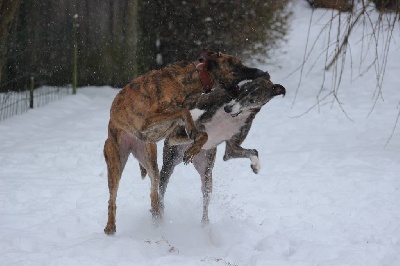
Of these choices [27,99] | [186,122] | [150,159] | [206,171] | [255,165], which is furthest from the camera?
[27,99]

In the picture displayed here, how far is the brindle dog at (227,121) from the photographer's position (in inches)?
202

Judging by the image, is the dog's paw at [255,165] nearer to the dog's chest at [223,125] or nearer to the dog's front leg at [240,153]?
the dog's front leg at [240,153]

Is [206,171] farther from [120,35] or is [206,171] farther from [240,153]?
[120,35]

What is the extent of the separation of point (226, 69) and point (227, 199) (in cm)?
243

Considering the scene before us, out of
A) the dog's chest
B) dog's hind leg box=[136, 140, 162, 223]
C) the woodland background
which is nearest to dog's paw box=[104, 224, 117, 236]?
dog's hind leg box=[136, 140, 162, 223]

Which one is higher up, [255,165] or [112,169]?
→ [255,165]

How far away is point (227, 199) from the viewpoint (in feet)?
22.6

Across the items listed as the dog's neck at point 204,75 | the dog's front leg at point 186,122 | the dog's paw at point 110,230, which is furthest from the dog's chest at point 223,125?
the dog's paw at point 110,230

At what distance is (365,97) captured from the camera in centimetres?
1253

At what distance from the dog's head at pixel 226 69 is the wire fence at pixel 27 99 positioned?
690 centimetres

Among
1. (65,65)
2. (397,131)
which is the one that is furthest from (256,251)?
(65,65)

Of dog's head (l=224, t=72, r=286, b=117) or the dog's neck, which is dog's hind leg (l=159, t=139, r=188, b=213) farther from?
the dog's neck

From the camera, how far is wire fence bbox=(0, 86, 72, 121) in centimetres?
1138

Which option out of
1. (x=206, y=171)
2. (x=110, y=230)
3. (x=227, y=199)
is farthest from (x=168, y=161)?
(x=227, y=199)
